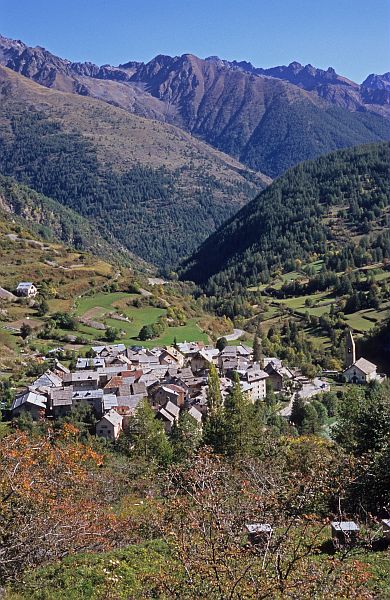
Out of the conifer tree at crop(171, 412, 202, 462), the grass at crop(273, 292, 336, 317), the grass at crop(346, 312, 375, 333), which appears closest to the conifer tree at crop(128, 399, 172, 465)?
the conifer tree at crop(171, 412, 202, 462)

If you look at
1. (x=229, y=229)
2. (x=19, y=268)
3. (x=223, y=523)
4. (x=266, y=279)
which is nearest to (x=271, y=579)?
(x=223, y=523)

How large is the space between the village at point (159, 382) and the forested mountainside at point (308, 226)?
5296cm

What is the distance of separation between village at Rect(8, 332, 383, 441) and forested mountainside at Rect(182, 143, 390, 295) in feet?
174

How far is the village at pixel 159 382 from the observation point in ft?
121

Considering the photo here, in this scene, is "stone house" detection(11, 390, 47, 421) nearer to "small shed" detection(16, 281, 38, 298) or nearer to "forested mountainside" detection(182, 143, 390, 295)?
"small shed" detection(16, 281, 38, 298)

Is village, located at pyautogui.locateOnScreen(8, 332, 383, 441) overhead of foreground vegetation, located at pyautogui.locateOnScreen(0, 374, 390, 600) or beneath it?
beneath

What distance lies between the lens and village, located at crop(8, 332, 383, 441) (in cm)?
3694

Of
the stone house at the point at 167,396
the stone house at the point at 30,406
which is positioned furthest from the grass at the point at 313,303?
the stone house at the point at 30,406

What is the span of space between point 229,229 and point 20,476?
13806 cm

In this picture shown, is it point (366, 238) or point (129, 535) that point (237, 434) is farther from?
point (366, 238)

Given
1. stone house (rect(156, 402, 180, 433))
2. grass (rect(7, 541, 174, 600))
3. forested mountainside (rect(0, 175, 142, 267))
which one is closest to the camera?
grass (rect(7, 541, 174, 600))

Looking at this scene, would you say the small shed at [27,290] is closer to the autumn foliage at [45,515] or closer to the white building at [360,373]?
the white building at [360,373]

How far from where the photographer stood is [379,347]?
214 feet

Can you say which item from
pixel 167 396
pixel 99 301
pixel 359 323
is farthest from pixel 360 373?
pixel 99 301
